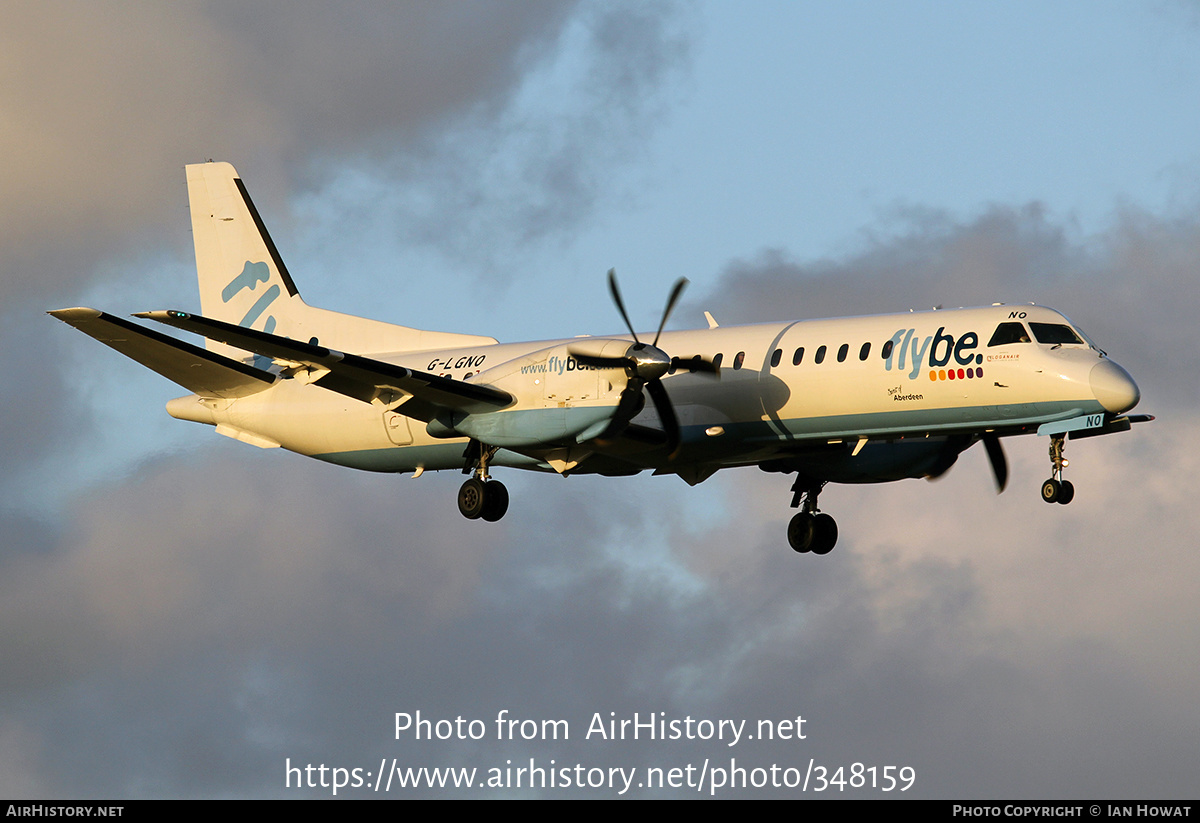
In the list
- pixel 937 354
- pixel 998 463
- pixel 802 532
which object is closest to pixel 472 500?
pixel 802 532

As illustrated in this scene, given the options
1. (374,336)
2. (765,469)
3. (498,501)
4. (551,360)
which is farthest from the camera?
(374,336)

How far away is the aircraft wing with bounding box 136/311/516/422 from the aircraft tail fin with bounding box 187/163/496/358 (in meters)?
5.45

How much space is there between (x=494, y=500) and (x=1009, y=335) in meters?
8.76

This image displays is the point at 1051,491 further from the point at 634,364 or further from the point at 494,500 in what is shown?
the point at 494,500

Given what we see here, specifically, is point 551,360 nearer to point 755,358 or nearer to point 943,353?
point 755,358

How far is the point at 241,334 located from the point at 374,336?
7603mm

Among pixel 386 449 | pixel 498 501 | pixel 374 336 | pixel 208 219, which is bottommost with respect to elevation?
pixel 498 501

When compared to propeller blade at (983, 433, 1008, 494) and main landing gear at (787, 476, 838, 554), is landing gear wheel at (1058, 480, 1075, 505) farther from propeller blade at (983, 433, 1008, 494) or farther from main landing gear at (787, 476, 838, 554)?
main landing gear at (787, 476, 838, 554)

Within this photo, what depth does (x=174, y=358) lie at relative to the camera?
2619 cm

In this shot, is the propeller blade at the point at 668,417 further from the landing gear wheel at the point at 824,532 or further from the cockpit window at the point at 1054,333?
the cockpit window at the point at 1054,333

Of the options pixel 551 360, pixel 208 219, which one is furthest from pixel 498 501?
pixel 208 219

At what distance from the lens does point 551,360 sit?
24.1m

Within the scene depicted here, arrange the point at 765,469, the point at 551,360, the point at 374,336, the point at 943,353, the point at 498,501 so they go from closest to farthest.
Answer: the point at 943,353 → the point at 551,360 → the point at 498,501 → the point at 765,469 → the point at 374,336

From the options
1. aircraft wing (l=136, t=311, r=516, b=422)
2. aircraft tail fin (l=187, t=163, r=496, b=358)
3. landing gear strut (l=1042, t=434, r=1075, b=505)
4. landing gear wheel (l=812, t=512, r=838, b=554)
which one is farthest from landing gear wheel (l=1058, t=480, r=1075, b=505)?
aircraft tail fin (l=187, t=163, r=496, b=358)
